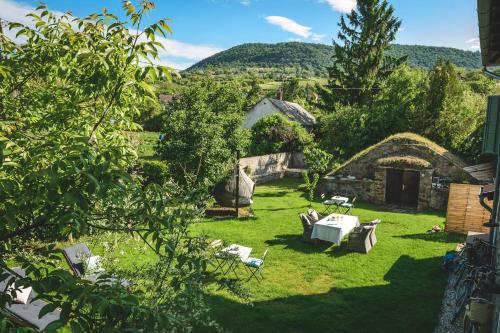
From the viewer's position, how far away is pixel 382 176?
66.7ft

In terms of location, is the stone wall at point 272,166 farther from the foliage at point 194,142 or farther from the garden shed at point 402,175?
the foliage at point 194,142

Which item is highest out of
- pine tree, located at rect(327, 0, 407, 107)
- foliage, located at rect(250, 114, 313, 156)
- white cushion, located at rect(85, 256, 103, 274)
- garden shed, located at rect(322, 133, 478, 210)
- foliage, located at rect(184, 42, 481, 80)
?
foliage, located at rect(184, 42, 481, 80)

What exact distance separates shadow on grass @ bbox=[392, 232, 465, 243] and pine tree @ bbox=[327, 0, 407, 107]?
76.5 feet

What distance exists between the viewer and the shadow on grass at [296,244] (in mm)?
A: 12859

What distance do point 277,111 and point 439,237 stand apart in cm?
2486

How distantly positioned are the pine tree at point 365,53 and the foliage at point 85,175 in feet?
113

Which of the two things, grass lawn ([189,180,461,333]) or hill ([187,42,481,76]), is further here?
hill ([187,42,481,76])

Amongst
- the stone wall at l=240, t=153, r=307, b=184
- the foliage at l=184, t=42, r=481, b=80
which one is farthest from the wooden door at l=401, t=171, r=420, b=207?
the foliage at l=184, t=42, r=481, b=80

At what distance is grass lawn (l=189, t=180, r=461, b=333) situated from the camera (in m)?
8.17

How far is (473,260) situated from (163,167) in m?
14.4

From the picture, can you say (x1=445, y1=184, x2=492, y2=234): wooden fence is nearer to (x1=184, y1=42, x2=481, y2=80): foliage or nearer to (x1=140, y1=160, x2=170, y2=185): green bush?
(x1=140, y1=160, x2=170, y2=185): green bush

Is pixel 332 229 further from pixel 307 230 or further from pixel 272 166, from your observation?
pixel 272 166

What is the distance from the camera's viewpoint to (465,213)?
48.1 ft

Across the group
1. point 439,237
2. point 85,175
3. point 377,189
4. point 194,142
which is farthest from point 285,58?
point 85,175
